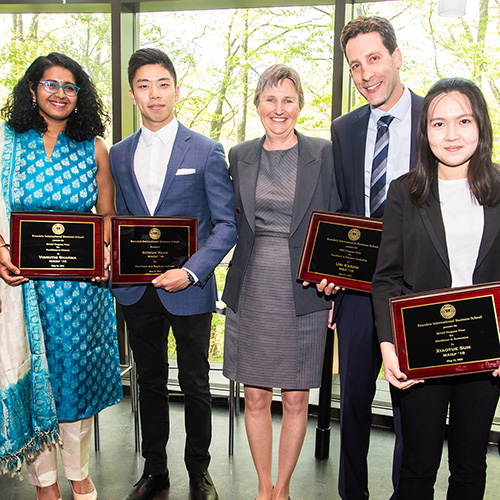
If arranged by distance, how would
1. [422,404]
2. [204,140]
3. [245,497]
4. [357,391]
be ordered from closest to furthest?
1. [422,404]
2. [357,391]
3. [204,140]
4. [245,497]

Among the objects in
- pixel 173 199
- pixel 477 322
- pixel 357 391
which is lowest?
pixel 357 391

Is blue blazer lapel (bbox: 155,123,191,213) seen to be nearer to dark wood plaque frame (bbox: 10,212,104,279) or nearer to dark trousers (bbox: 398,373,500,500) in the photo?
dark wood plaque frame (bbox: 10,212,104,279)

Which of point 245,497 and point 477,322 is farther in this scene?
point 245,497

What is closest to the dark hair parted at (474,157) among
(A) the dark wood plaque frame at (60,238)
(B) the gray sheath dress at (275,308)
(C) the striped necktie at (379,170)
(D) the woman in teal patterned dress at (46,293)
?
(C) the striped necktie at (379,170)

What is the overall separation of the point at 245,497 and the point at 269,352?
82 cm

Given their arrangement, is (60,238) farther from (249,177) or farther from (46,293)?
(249,177)

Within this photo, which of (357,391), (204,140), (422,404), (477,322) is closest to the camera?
(477,322)

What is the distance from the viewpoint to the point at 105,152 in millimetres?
2711

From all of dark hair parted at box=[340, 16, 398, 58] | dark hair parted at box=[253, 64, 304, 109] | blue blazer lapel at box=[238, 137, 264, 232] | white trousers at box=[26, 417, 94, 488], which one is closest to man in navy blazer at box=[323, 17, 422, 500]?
dark hair parted at box=[340, 16, 398, 58]

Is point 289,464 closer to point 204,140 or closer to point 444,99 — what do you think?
point 204,140

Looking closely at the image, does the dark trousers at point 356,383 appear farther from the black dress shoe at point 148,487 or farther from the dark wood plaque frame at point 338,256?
the black dress shoe at point 148,487

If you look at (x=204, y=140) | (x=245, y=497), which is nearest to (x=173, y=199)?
(x=204, y=140)

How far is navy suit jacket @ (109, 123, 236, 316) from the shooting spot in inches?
100

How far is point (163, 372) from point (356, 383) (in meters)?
0.93
